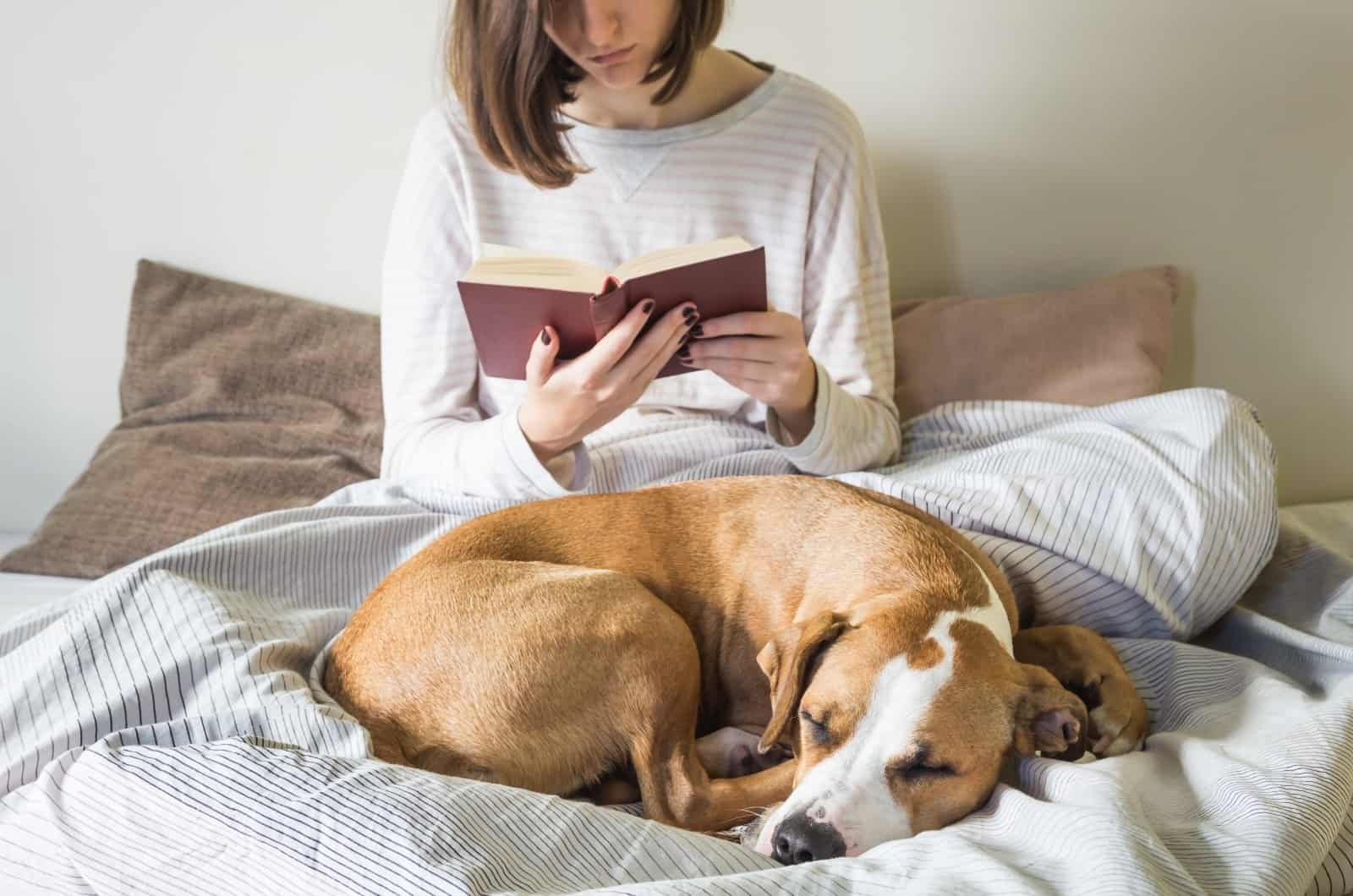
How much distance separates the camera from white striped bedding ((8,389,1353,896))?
41.9 inches

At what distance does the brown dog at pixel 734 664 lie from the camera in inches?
49.6

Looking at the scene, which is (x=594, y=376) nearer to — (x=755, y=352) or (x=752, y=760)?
(x=755, y=352)

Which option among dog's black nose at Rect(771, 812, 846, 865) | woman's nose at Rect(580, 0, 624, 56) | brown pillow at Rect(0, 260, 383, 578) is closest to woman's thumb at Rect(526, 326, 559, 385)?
woman's nose at Rect(580, 0, 624, 56)

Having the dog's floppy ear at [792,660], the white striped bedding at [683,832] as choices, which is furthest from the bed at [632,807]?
the dog's floppy ear at [792,660]

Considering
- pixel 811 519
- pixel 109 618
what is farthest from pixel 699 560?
pixel 109 618

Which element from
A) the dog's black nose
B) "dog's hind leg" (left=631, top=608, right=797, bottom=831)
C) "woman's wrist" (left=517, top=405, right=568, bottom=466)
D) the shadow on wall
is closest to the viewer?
the dog's black nose

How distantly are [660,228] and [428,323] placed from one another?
45cm

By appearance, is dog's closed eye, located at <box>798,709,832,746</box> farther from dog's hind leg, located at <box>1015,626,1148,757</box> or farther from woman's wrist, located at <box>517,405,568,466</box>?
woman's wrist, located at <box>517,405,568,466</box>

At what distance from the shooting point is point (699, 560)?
1.65 meters

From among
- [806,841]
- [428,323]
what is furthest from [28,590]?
[806,841]

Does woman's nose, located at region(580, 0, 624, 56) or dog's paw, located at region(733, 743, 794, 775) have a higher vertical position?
woman's nose, located at region(580, 0, 624, 56)

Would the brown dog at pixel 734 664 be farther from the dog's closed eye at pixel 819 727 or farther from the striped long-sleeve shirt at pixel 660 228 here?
the striped long-sleeve shirt at pixel 660 228

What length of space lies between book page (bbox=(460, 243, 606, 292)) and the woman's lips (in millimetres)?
413

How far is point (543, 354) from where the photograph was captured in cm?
164
